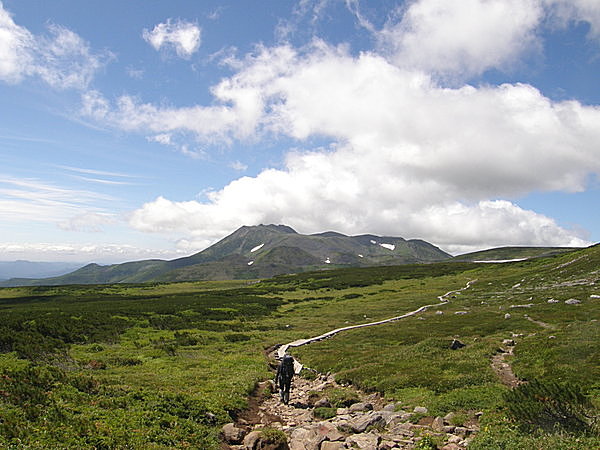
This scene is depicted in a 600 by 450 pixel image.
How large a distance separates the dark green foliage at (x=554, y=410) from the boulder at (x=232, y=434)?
11287 mm

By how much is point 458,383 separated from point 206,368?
19.7 metres

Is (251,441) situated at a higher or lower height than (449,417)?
lower

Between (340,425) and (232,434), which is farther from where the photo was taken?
(340,425)

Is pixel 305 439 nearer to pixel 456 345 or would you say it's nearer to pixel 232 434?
pixel 232 434

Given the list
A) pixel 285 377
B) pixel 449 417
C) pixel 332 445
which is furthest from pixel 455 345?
pixel 332 445

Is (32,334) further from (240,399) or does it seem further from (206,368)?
(240,399)

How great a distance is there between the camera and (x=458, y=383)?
21484mm

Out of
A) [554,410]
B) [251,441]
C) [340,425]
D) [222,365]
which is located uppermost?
[554,410]

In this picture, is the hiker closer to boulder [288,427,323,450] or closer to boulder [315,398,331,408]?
boulder [315,398,331,408]

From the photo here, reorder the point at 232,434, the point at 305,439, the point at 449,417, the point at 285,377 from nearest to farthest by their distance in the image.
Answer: the point at 305,439 → the point at 232,434 → the point at 449,417 → the point at 285,377

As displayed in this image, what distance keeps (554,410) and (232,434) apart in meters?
12.9

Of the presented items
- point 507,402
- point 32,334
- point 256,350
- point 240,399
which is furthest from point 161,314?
point 507,402

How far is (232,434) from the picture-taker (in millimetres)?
16297

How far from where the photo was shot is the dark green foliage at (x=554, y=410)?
42.1ft
